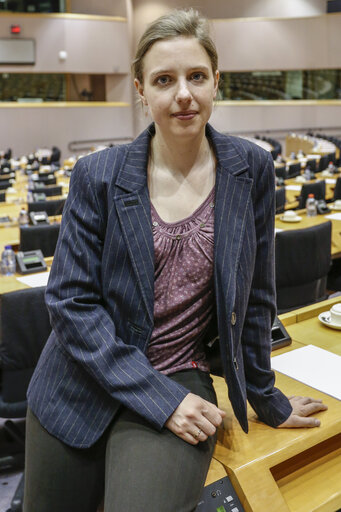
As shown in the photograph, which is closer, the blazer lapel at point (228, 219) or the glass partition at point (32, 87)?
the blazer lapel at point (228, 219)

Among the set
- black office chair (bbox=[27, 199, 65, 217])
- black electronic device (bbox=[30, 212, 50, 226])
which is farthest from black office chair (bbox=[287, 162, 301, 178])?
black electronic device (bbox=[30, 212, 50, 226])

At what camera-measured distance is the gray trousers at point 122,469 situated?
3.63 feet

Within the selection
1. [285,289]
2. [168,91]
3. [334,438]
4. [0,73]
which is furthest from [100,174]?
[0,73]

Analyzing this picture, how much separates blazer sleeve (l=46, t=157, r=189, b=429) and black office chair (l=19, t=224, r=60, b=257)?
2829 mm

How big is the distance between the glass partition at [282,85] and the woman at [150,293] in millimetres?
17619

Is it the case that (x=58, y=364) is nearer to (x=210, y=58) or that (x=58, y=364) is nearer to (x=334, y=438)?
(x=210, y=58)

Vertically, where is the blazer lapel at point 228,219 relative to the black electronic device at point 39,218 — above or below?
above

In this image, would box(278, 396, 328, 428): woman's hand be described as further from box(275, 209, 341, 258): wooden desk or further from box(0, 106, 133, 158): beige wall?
box(0, 106, 133, 158): beige wall

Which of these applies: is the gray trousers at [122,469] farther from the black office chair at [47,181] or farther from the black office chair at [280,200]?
the black office chair at [47,181]

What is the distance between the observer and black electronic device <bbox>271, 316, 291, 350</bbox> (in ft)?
6.52

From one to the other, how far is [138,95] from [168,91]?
0.49 feet

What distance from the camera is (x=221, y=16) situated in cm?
1844

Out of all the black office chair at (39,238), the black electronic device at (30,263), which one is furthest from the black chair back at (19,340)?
the black office chair at (39,238)

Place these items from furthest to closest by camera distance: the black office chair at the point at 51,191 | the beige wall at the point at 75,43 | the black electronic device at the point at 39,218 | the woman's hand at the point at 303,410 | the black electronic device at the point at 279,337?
1. the beige wall at the point at 75,43
2. the black office chair at the point at 51,191
3. the black electronic device at the point at 39,218
4. the black electronic device at the point at 279,337
5. the woman's hand at the point at 303,410
